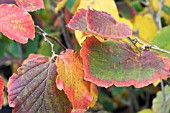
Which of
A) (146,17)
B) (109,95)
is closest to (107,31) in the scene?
(146,17)

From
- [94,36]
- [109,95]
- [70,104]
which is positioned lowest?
[109,95]

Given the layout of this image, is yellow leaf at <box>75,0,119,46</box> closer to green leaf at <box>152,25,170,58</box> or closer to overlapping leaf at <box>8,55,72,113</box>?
green leaf at <box>152,25,170,58</box>

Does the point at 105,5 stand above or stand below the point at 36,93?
above

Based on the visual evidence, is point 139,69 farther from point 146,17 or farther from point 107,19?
point 146,17

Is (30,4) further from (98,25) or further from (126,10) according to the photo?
(126,10)

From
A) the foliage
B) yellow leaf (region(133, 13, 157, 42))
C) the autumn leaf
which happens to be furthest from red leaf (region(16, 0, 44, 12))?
yellow leaf (region(133, 13, 157, 42))

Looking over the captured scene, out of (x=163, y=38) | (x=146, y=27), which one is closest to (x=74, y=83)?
(x=163, y=38)
